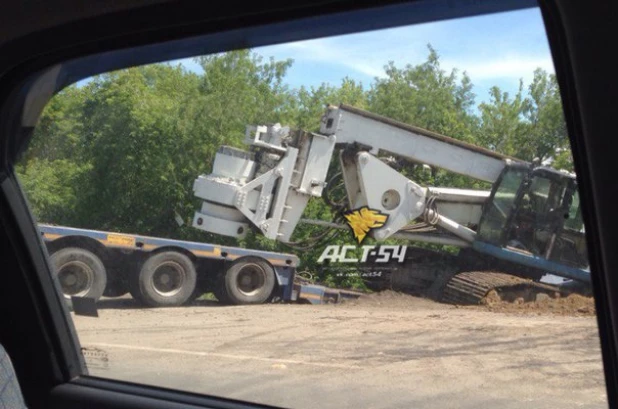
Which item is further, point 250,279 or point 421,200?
point 250,279

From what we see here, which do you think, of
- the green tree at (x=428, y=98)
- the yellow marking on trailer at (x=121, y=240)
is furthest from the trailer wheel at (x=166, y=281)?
the green tree at (x=428, y=98)

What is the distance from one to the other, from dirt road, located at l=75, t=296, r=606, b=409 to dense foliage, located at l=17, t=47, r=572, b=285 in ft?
0.87

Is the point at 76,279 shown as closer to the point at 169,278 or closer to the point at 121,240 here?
the point at 121,240

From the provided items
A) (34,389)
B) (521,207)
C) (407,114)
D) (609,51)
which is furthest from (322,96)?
(34,389)

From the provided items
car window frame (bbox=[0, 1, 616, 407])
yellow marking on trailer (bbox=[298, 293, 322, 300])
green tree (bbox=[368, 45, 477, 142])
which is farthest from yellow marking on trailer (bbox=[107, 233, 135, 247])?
green tree (bbox=[368, 45, 477, 142])

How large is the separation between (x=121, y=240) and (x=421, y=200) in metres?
1.24

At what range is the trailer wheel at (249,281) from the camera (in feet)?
10.8

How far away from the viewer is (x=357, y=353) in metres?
3.11

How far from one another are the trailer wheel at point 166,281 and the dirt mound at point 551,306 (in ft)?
4.00

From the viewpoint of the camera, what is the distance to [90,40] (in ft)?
10.1

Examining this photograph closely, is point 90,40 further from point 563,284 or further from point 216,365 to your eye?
point 563,284

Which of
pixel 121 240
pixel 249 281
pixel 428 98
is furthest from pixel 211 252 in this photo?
pixel 428 98

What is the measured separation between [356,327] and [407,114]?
78 centimetres

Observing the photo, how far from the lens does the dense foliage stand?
9.43ft
